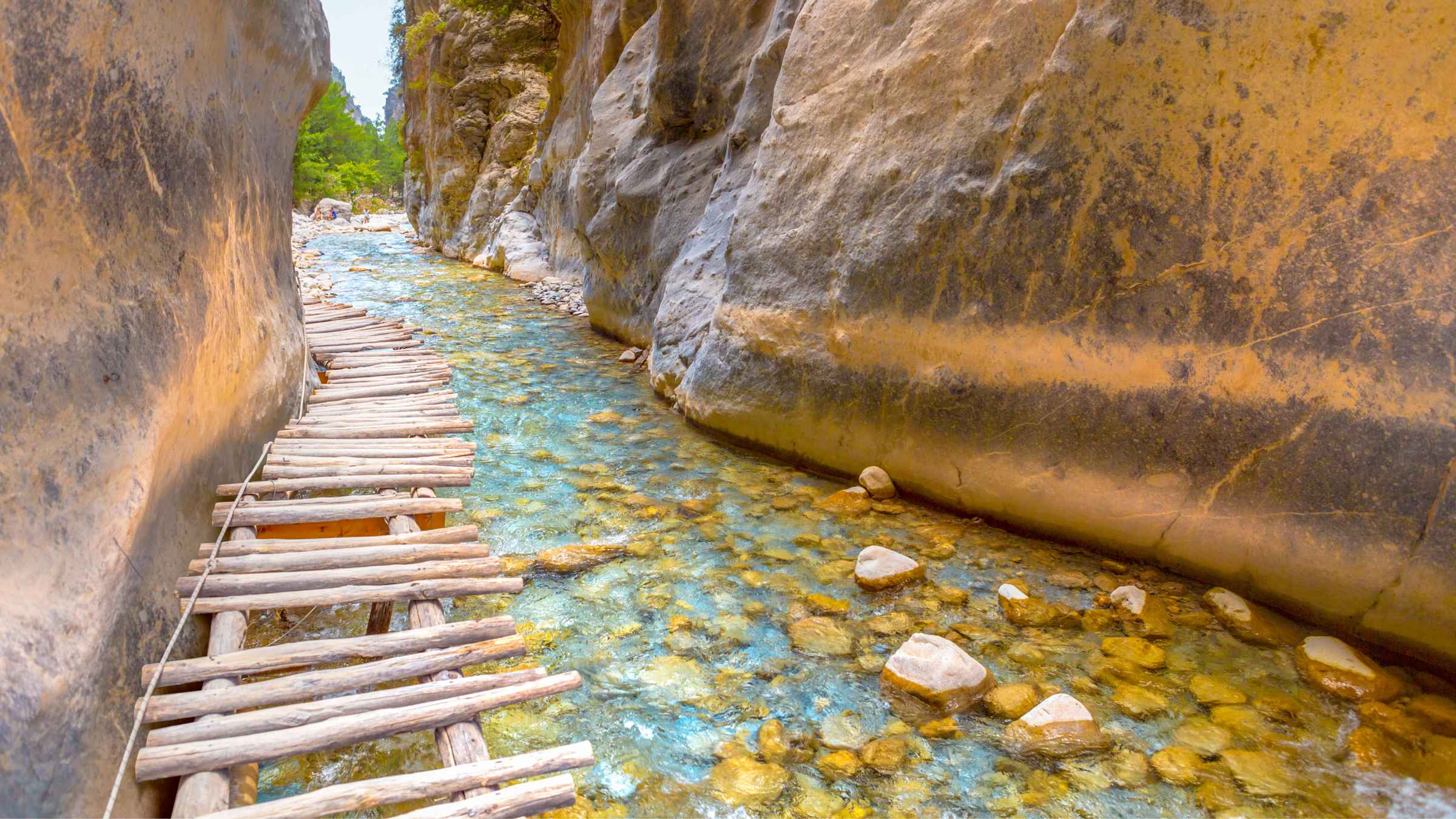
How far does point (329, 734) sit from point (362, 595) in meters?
0.63

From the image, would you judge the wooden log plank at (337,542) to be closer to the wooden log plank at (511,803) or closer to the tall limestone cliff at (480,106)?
the wooden log plank at (511,803)

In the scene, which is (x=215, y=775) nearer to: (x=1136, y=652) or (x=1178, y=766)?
(x=1178, y=766)

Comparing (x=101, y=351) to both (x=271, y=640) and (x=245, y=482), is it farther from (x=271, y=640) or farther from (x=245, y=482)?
(x=271, y=640)

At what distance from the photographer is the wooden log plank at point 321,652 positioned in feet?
6.53

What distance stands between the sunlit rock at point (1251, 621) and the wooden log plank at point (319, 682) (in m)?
2.55

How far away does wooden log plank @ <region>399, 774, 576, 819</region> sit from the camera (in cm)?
168

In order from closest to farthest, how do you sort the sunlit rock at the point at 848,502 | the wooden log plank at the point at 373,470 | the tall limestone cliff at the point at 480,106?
the wooden log plank at the point at 373,470, the sunlit rock at the point at 848,502, the tall limestone cliff at the point at 480,106

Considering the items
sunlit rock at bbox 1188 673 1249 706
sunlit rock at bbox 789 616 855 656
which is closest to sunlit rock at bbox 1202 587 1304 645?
sunlit rock at bbox 1188 673 1249 706

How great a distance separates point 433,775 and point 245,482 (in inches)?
63.7

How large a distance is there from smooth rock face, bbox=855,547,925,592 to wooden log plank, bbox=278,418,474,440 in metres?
1.98

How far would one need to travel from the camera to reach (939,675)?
2604mm

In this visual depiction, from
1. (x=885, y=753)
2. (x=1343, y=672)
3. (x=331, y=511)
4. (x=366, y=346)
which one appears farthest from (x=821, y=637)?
(x=366, y=346)

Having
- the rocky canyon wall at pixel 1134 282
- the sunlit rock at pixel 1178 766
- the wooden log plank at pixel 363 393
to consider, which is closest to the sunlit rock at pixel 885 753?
the sunlit rock at pixel 1178 766

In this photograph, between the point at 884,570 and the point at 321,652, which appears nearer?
the point at 321,652
